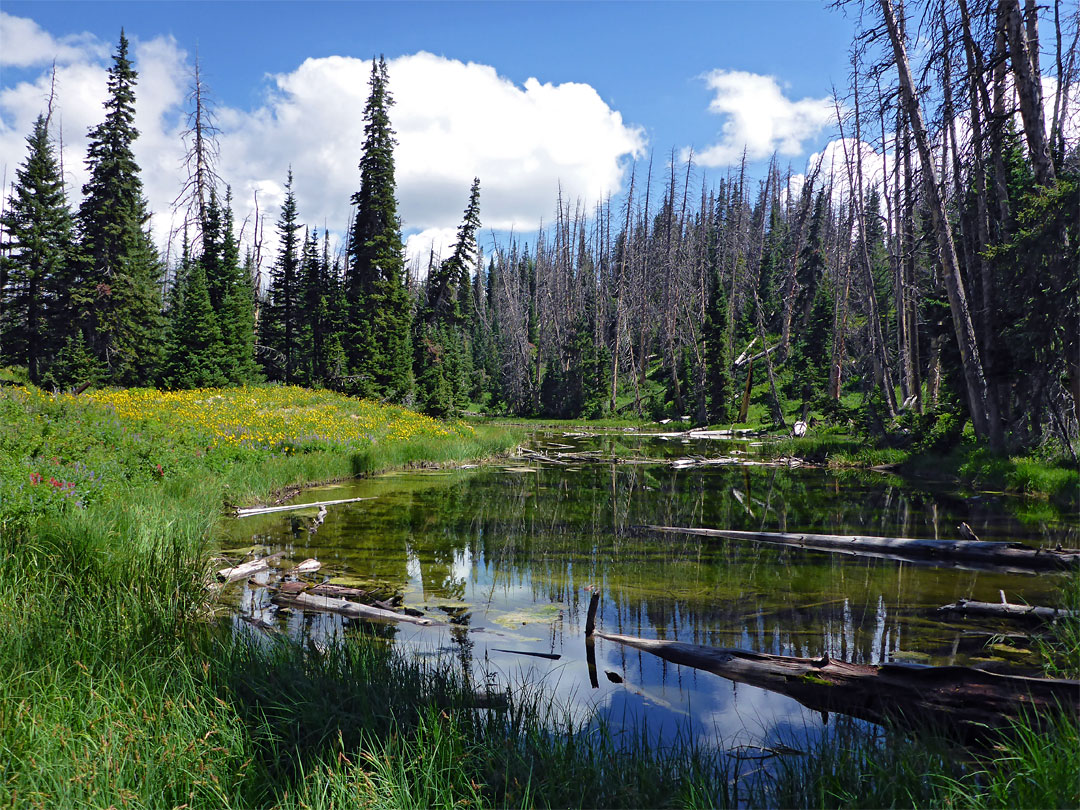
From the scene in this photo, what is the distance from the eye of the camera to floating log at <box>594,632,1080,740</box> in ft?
12.9

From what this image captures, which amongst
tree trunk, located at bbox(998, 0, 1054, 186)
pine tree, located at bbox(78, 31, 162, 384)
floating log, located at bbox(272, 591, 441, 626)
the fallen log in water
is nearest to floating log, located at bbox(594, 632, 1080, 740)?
floating log, located at bbox(272, 591, 441, 626)

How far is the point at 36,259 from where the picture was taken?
119ft

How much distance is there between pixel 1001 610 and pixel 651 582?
3.83 m

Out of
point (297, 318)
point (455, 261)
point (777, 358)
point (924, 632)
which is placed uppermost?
point (455, 261)

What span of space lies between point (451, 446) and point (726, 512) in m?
11.6

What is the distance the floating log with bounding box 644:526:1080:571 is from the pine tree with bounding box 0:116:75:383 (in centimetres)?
3811

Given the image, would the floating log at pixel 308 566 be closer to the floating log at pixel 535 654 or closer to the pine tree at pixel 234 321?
the floating log at pixel 535 654

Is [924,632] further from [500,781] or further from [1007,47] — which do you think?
[1007,47]

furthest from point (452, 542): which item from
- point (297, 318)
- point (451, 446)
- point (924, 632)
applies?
point (297, 318)

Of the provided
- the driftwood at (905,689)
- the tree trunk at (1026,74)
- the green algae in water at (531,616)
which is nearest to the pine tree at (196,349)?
the green algae in water at (531,616)

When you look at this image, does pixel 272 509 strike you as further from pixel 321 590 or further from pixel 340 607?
pixel 340 607

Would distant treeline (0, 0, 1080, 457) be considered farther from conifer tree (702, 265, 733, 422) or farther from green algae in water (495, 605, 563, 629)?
green algae in water (495, 605, 563, 629)

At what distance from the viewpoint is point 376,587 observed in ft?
26.7

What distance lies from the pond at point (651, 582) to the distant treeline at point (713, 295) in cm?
476
